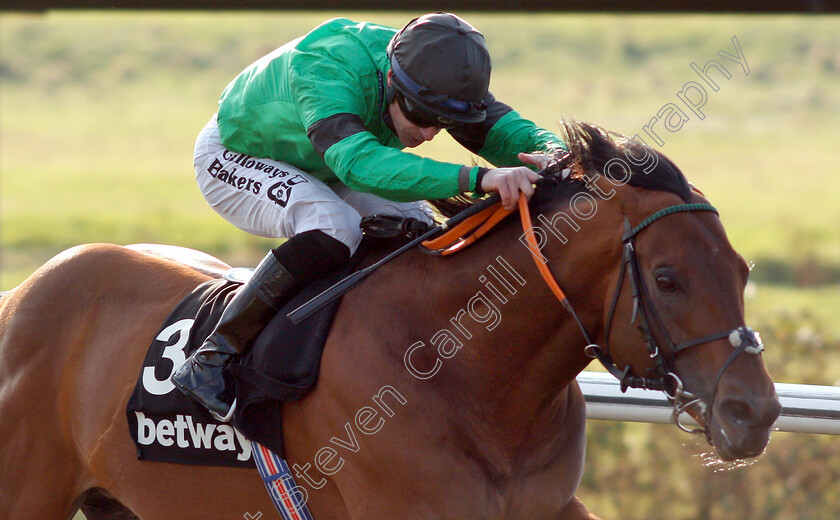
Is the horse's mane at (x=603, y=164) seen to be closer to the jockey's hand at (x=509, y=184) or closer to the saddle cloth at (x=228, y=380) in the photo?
the jockey's hand at (x=509, y=184)

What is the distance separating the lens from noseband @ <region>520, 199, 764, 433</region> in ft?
6.89

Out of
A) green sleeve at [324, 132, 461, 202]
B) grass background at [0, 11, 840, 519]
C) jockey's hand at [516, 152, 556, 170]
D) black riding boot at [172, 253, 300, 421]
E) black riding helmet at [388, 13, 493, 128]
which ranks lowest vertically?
grass background at [0, 11, 840, 519]

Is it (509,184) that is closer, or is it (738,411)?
(738,411)

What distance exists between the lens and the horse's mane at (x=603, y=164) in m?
2.28

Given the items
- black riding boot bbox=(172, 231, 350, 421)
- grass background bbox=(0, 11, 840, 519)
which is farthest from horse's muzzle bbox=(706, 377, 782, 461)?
grass background bbox=(0, 11, 840, 519)

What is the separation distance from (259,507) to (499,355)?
0.96 m

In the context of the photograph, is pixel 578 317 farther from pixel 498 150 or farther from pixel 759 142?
pixel 759 142

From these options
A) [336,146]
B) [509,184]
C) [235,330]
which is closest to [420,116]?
[336,146]

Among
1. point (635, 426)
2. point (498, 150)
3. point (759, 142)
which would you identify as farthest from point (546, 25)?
point (498, 150)

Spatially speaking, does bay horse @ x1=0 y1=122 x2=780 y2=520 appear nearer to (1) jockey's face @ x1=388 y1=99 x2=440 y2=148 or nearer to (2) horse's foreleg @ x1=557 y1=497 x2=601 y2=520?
(2) horse's foreleg @ x1=557 y1=497 x2=601 y2=520

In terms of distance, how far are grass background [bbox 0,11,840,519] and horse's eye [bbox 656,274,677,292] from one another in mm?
4181

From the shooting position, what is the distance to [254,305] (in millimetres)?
2738

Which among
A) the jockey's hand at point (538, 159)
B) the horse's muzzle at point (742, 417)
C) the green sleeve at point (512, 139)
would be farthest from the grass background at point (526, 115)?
the horse's muzzle at point (742, 417)

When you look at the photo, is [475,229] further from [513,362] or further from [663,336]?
[663,336]
